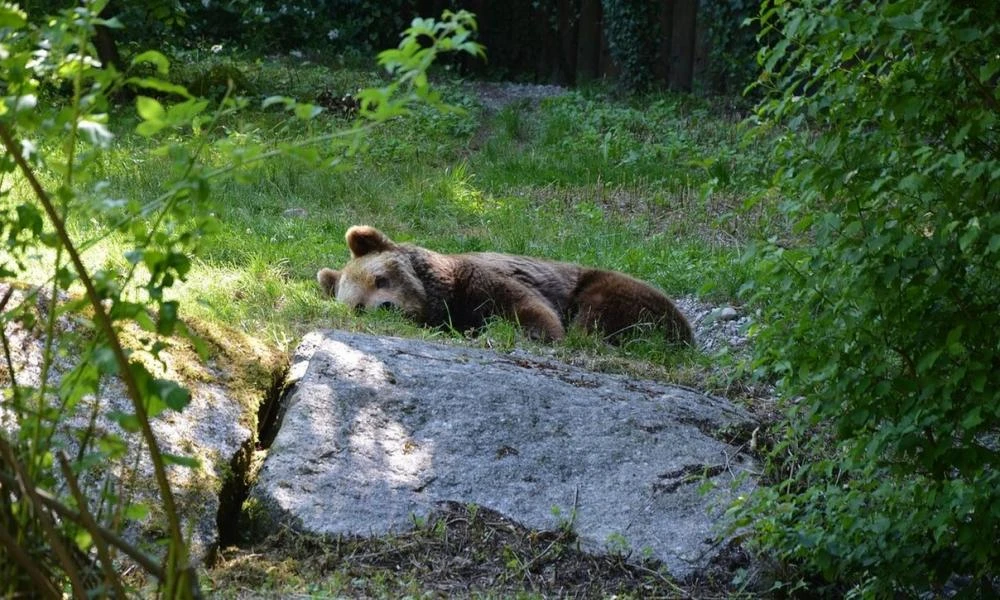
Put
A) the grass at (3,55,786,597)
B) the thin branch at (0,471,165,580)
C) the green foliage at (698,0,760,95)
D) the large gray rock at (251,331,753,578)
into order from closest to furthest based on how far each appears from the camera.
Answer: the thin branch at (0,471,165,580)
the grass at (3,55,786,597)
the large gray rock at (251,331,753,578)
the green foliage at (698,0,760,95)

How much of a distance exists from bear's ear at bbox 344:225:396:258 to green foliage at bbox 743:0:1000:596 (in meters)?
4.60

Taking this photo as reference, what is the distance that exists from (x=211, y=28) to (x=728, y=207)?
11218mm

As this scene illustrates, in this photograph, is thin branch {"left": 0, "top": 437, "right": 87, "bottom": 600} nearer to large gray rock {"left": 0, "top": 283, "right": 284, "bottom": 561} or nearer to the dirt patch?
large gray rock {"left": 0, "top": 283, "right": 284, "bottom": 561}

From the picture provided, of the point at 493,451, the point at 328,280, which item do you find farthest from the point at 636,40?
the point at 493,451

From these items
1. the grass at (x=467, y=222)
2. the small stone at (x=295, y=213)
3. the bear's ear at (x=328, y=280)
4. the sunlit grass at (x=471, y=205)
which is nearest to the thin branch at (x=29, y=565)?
the grass at (x=467, y=222)

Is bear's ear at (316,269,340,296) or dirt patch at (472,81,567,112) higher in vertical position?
bear's ear at (316,269,340,296)

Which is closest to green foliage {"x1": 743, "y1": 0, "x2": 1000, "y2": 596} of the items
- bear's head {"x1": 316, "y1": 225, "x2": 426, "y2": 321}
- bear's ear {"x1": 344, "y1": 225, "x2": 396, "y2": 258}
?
bear's head {"x1": 316, "y1": 225, "x2": 426, "y2": 321}

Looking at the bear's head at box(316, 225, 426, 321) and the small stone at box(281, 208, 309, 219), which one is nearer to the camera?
the bear's head at box(316, 225, 426, 321)

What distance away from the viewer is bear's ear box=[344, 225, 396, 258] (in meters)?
8.56

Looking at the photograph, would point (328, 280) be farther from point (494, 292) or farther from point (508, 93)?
point (508, 93)

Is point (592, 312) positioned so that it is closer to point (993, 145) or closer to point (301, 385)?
point (301, 385)

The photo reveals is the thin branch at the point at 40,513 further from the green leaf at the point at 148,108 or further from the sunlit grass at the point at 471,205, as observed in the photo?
the sunlit grass at the point at 471,205

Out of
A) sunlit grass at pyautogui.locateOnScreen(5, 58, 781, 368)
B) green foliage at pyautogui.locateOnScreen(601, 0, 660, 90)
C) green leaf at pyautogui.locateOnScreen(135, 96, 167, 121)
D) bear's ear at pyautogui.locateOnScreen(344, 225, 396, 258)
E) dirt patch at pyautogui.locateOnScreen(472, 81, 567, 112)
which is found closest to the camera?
→ green leaf at pyautogui.locateOnScreen(135, 96, 167, 121)

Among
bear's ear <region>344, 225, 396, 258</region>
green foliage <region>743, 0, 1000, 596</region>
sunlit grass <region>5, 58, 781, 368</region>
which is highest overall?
green foliage <region>743, 0, 1000, 596</region>
